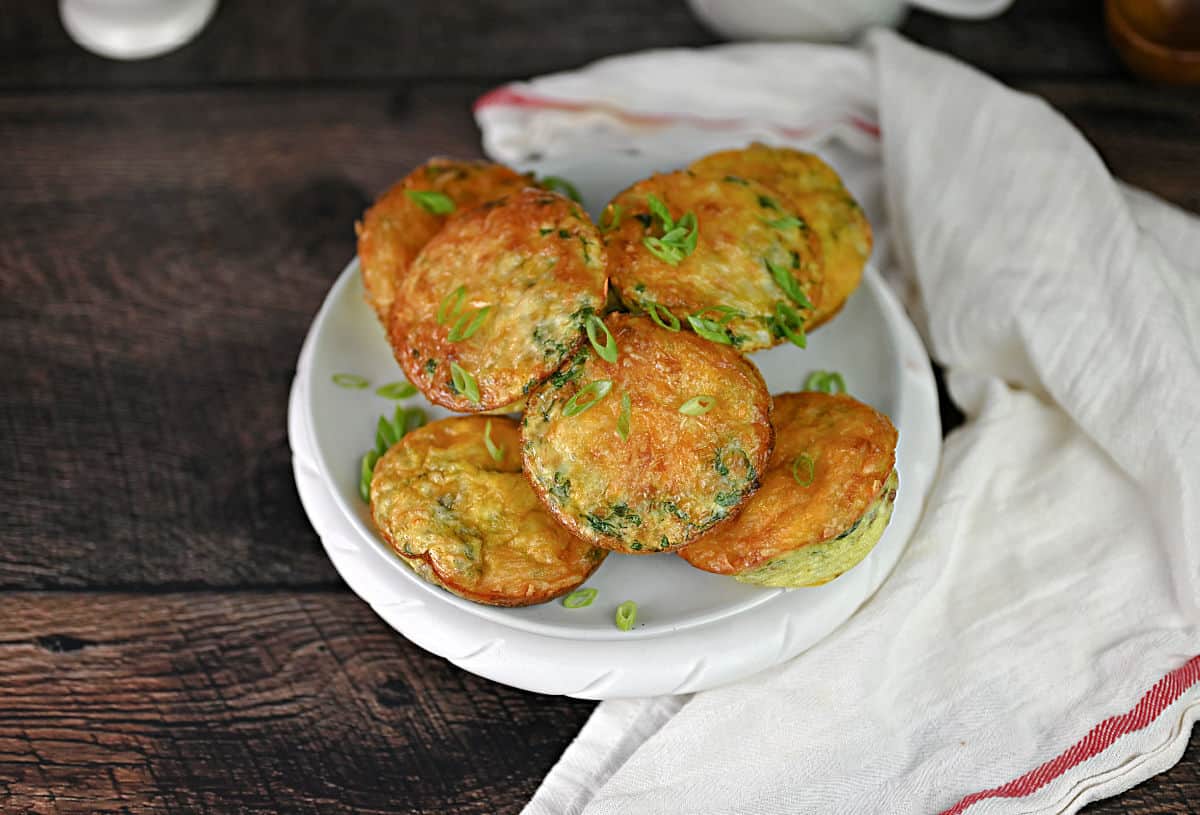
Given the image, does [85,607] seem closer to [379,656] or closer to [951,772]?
[379,656]

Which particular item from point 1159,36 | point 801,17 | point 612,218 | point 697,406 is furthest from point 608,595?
point 1159,36

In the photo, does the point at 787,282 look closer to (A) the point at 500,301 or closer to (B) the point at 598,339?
(B) the point at 598,339

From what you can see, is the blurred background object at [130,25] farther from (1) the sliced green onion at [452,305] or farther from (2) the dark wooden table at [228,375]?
(1) the sliced green onion at [452,305]

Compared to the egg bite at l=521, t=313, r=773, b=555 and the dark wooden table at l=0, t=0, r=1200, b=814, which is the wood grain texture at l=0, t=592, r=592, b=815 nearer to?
the dark wooden table at l=0, t=0, r=1200, b=814

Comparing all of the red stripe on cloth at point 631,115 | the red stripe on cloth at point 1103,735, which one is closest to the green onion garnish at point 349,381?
the red stripe on cloth at point 631,115

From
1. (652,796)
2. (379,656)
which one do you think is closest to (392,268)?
(379,656)
